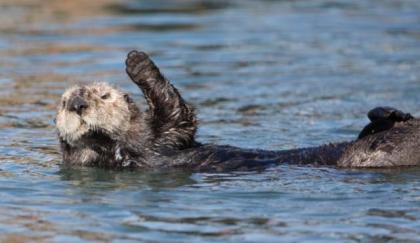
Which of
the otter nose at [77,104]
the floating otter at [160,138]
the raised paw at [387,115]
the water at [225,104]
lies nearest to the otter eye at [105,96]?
the floating otter at [160,138]

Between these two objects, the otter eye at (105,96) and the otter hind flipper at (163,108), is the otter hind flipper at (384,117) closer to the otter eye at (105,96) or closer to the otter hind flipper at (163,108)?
the otter hind flipper at (163,108)

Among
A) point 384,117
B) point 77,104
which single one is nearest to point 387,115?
point 384,117

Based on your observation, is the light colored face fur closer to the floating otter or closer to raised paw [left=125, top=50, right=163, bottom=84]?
the floating otter

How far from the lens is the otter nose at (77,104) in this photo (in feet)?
22.9

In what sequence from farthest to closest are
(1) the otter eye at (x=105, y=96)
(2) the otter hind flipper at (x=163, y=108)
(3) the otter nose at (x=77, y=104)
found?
(2) the otter hind flipper at (x=163, y=108) < (1) the otter eye at (x=105, y=96) < (3) the otter nose at (x=77, y=104)

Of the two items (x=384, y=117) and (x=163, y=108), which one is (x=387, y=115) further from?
(x=163, y=108)

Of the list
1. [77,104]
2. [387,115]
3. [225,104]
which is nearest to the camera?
[77,104]

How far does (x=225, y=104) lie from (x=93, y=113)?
3.58 metres

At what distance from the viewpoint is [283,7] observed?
1744 cm

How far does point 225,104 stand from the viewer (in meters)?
10.5

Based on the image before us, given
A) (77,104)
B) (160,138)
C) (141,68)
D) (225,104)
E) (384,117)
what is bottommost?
(225,104)

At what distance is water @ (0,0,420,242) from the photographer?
5.88 meters

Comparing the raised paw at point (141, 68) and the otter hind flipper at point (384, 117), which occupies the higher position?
the raised paw at point (141, 68)

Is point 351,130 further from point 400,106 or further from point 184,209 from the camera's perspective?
point 184,209
